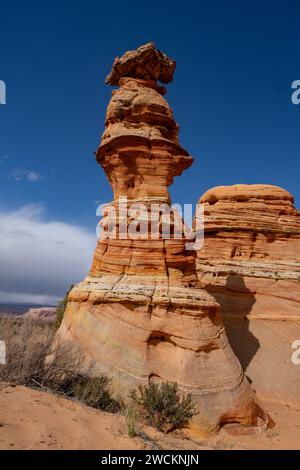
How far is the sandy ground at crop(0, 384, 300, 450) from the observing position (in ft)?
17.3

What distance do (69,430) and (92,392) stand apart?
1.93 metres

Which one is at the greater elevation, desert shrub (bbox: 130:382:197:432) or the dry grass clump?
the dry grass clump

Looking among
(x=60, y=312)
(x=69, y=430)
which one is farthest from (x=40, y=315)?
(x=69, y=430)

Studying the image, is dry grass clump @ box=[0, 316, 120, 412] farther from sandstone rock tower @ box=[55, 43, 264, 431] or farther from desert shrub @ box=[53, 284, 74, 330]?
desert shrub @ box=[53, 284, 74, 330]

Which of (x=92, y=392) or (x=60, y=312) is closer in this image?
(x=92, y=392)

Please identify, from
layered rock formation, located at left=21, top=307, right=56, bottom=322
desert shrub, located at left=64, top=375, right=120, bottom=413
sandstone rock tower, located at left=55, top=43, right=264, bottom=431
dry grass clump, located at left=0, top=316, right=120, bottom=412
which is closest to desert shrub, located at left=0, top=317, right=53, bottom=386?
dry grass clump, located at left=0, top=316, right=120, bottom=412

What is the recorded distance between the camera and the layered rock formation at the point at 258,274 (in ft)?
43.9

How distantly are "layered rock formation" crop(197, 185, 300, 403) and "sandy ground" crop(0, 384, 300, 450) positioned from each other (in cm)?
530

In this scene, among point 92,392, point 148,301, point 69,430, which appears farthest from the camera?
point 148,301

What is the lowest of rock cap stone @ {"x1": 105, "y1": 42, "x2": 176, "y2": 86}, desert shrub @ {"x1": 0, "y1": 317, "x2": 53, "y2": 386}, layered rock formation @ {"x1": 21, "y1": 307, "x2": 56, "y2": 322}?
layered rock formation @ {"x1": 21, "y1": 307, "x2": 56, "y2": 322}

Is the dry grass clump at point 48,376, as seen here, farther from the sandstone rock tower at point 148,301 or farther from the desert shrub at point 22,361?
the sandstone rock tower at point 148,301

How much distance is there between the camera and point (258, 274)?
15.3 metres

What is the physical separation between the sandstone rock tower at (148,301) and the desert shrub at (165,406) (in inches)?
15.5

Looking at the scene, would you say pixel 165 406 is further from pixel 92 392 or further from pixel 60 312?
pixel 60 312
